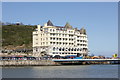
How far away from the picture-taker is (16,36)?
159125 millimetres

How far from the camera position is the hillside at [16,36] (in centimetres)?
14200

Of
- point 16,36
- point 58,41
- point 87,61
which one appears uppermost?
point 16,36

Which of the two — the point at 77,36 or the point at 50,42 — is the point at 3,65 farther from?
the point at 77,36

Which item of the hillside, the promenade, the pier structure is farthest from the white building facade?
the hillside

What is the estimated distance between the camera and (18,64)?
7906cm

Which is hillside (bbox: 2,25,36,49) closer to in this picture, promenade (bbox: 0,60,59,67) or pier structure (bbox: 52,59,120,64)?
pier structure (bbox: 52,59,120,64)

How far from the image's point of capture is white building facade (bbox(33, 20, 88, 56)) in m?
98.9

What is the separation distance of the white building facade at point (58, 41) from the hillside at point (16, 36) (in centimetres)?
3289

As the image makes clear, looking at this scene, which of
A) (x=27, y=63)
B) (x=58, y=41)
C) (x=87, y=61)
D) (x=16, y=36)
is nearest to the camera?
(x=27, y=63)

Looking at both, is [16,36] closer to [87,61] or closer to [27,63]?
[87,61]

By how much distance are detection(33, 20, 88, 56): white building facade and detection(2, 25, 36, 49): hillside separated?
3289cm

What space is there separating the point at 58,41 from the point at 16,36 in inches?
2476

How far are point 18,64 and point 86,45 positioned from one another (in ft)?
120

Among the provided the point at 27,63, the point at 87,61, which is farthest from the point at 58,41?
the point at 27,63
